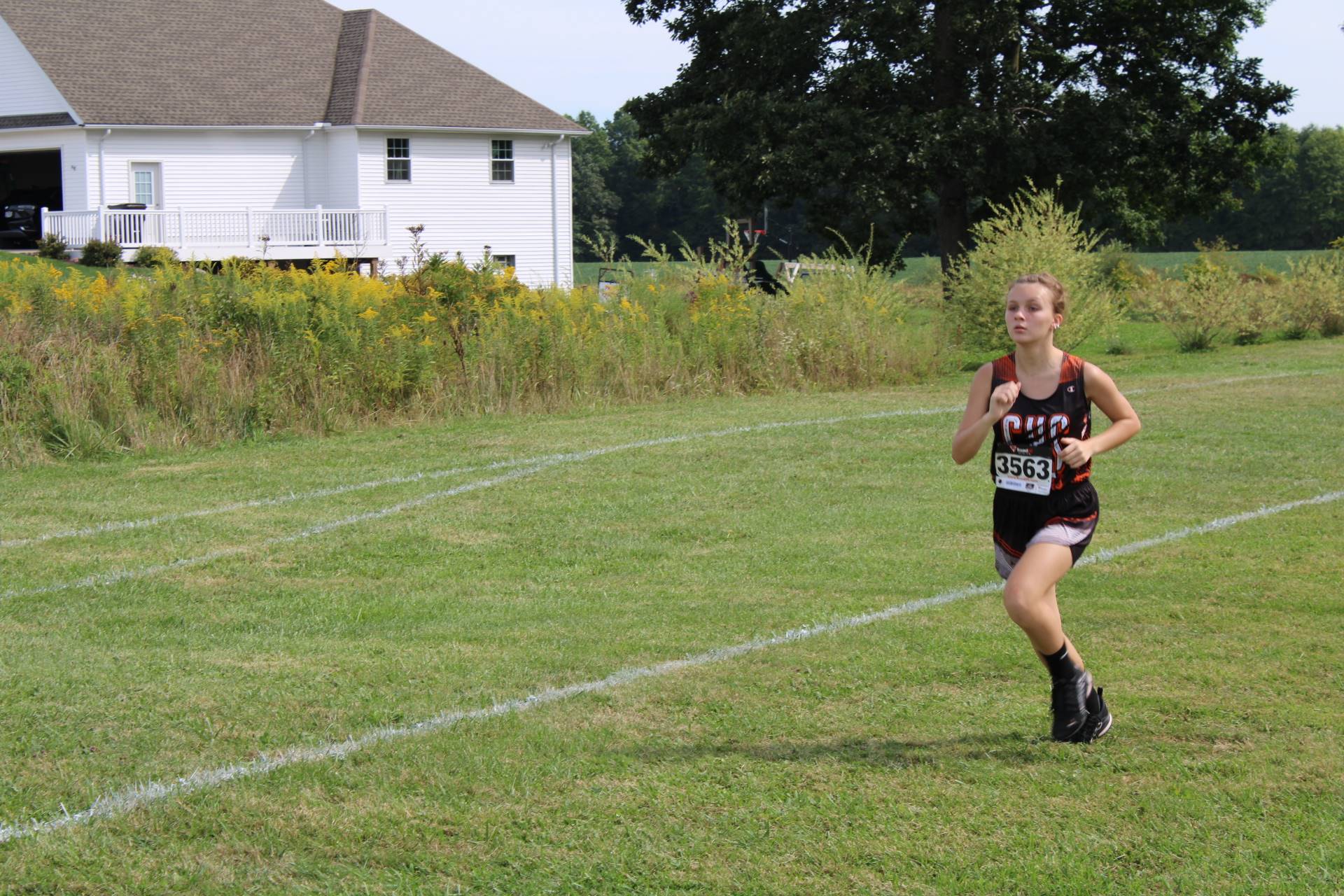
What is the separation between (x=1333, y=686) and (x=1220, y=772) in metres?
1.23

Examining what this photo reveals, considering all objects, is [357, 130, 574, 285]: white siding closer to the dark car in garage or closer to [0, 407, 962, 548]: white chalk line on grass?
the dark car in garage

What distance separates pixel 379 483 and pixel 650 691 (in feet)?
18.8

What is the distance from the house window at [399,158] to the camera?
1596 inches

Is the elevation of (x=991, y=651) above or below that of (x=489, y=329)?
below

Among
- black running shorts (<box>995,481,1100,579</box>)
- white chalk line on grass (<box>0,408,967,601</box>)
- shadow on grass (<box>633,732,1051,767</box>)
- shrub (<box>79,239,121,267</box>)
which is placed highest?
shrub (<box>79,239,121,267</box>)

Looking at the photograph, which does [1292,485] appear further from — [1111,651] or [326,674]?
[326,674]

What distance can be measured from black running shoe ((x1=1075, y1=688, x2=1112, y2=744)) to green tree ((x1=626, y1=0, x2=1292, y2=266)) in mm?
25217

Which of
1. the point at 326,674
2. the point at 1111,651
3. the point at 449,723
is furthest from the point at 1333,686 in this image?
the point at 326,674

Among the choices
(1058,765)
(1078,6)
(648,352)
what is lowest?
(1058,765)

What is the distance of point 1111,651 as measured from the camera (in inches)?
248

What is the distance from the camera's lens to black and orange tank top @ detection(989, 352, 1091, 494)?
5.00 meters

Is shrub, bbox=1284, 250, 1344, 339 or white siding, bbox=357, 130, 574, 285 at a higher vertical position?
white siding, bbox=357, 130, 574, 285

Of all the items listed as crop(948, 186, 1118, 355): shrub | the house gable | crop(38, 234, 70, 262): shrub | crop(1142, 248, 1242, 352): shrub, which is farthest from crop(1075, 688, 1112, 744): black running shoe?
the house gable

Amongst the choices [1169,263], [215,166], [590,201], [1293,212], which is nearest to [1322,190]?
[1293,212]
